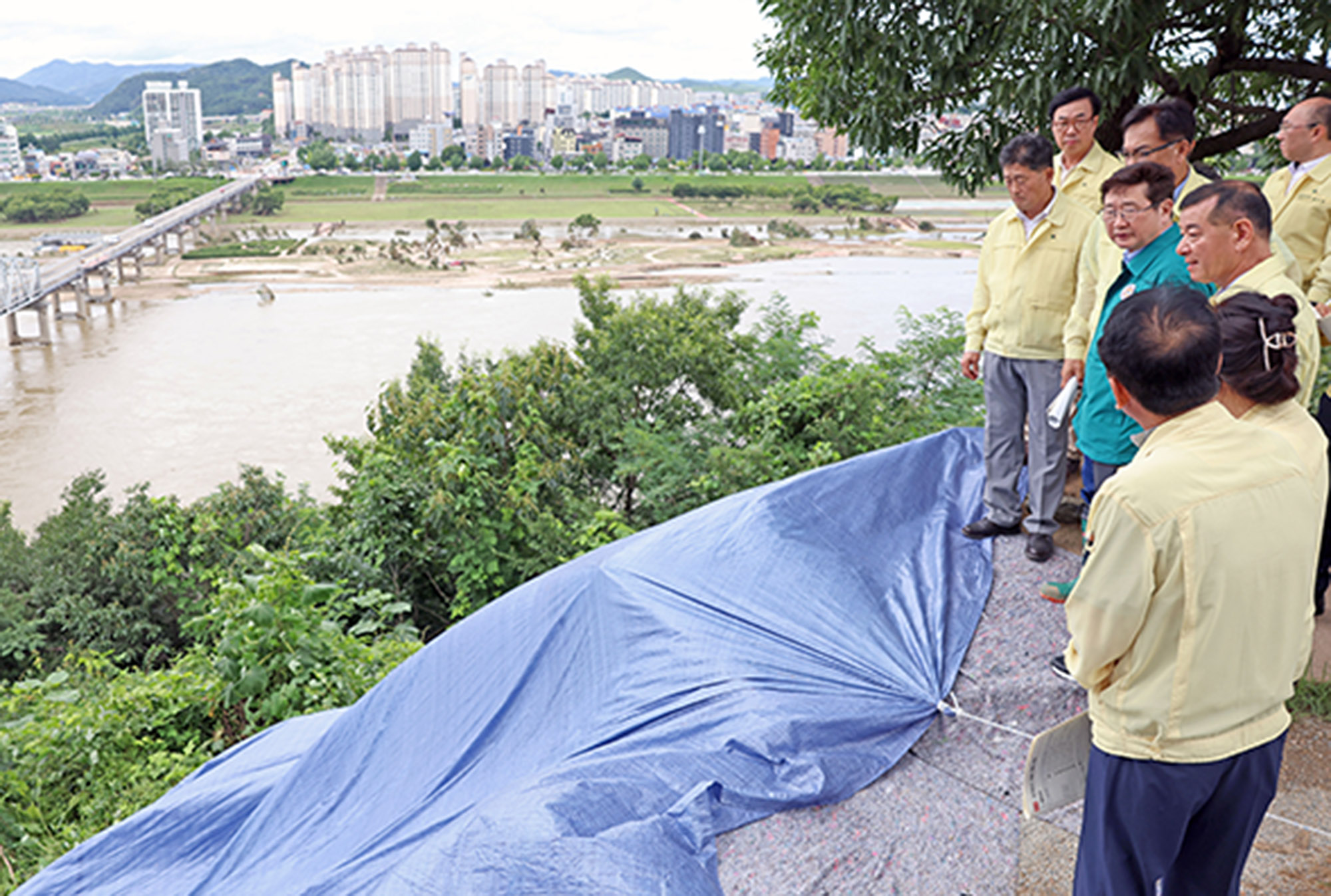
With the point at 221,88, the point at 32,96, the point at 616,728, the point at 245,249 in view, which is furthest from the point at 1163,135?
the point at 32,96

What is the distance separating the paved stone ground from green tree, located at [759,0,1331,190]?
297 centimetres

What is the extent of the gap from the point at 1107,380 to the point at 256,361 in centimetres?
2262

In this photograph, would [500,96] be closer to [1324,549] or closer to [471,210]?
[471,210]

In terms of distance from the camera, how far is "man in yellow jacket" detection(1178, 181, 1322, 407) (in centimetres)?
196

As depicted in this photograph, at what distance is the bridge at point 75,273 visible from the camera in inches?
947

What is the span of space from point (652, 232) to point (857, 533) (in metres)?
40.4

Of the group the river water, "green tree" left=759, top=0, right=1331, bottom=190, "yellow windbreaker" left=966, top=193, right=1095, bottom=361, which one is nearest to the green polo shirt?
"yellow windbreaker" left=966, top=193, right=1095, bottom=361

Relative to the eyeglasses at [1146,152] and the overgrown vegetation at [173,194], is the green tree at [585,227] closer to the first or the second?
the overgrown vegetation at [173,194]

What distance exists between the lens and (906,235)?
134 feet

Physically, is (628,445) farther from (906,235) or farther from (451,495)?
(906,235)

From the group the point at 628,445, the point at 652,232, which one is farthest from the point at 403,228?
the point at 628,445

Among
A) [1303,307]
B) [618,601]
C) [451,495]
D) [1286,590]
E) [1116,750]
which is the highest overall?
[1303,307]

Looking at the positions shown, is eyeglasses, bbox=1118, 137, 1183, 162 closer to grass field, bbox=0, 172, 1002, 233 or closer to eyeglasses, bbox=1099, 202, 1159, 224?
eyeglasses, bbox=1099, 202, 1159, 224

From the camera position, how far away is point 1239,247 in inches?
78.5
